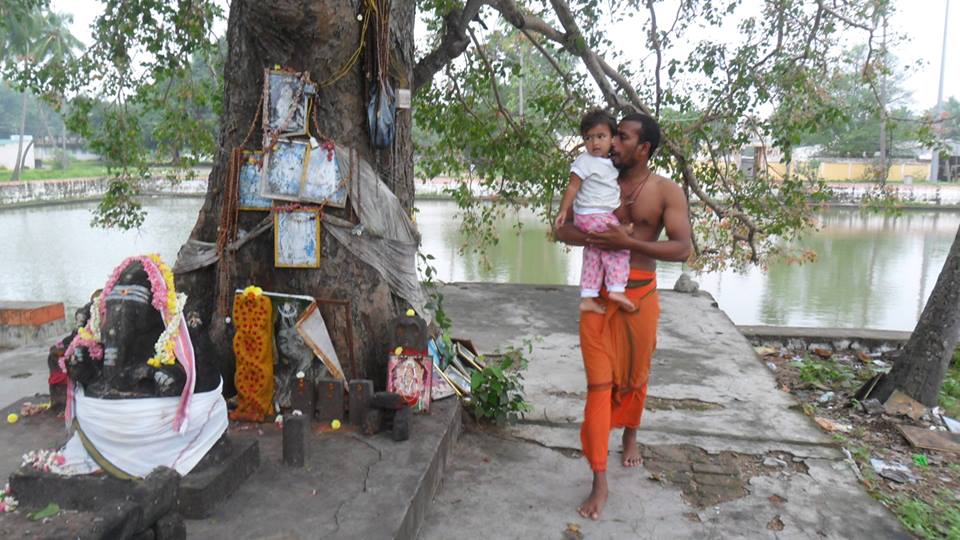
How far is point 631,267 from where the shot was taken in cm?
311

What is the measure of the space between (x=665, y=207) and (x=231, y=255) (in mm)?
2143

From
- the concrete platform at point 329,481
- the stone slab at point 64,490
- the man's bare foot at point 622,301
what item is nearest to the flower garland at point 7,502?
the stone slab at point 64,490

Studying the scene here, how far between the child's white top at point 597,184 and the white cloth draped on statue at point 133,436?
1684 mm

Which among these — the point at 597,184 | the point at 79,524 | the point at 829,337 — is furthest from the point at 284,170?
the point at 829,337

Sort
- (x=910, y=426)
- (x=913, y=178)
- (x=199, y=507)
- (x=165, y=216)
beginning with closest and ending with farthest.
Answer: (x=199, y=507), (x=910, y=426), (x=165, y=216), (x=913, y=178)

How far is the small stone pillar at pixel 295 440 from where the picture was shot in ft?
9.45

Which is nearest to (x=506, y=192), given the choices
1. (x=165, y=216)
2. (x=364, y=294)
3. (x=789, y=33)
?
(x=789, y=33)

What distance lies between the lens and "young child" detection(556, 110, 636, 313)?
2930 mm

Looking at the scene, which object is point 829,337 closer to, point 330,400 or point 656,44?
point 656,44

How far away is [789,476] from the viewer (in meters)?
3.52

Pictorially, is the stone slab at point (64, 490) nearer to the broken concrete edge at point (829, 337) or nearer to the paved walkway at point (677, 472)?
the paved walkway at point (677, 472)

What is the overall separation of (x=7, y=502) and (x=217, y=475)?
670 millimetres

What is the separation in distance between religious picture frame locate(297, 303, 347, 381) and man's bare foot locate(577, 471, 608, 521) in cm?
126

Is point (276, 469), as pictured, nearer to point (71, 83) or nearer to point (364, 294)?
point (364, 294)
